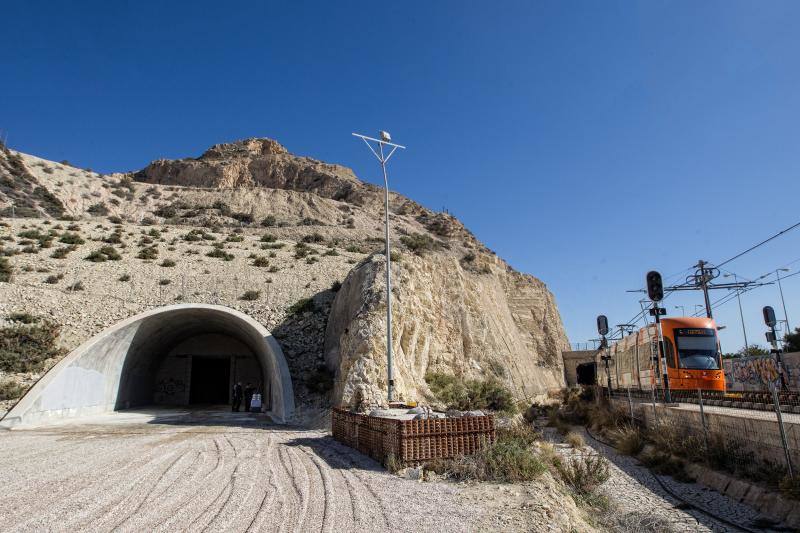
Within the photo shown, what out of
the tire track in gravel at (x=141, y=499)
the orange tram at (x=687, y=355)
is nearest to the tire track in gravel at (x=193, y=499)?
the tire track in gravel at (x=141, y=499)

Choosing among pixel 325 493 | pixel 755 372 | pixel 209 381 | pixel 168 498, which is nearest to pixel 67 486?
pixel 168 498

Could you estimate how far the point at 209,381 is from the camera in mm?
34906

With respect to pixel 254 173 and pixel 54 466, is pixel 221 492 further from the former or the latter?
pixel 254 173

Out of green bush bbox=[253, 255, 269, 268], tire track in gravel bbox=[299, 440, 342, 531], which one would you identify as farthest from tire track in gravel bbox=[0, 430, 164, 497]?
green bush bbox=[253, 255, 269, 268]

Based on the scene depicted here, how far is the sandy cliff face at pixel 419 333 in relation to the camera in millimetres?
19406

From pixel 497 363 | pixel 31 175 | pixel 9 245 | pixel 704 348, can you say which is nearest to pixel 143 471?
pixel 704 348

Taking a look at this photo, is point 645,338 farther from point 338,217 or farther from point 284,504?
point 338,217

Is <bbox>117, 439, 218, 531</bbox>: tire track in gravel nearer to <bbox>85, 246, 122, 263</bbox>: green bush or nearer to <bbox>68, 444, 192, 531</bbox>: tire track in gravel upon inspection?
<bbox>68, 444, 192, 531</bbox>: tire track in gravel

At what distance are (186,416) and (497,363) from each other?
1976 centimetres

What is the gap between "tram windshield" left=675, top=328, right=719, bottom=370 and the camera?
20.3 meters

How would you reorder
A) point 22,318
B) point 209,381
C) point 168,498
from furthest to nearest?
point 209,381 → point 22,318 → point 168,498

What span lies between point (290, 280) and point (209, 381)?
32.0 feet

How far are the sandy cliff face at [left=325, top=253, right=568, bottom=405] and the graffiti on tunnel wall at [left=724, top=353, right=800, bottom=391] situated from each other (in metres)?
13.9

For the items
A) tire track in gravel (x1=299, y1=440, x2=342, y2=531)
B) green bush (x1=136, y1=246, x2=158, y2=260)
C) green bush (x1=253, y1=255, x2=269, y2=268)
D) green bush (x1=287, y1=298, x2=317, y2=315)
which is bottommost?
tire track in gravel (x1=299, y1=440, x2=342, y2=531)
